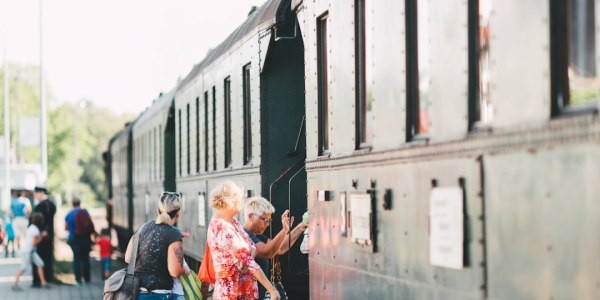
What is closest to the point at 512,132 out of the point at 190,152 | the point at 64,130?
the point at 190,152

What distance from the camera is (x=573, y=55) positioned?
4512mm

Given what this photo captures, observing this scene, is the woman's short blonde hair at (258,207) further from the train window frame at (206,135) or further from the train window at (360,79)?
the train window frame at (206,135)

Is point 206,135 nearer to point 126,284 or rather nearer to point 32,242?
point 32,242

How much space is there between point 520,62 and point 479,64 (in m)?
0.66

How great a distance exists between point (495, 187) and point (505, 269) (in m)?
0.38

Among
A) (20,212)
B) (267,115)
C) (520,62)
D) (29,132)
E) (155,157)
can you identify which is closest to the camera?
(520,62)

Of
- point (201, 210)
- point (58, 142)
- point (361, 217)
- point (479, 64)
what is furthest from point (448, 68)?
point (58, 142)

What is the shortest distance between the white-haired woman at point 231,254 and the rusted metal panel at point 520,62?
10.6 feet

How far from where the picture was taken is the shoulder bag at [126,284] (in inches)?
340

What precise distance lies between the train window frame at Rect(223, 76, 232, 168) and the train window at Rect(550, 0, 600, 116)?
978cm

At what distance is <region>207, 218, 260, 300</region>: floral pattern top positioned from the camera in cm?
798

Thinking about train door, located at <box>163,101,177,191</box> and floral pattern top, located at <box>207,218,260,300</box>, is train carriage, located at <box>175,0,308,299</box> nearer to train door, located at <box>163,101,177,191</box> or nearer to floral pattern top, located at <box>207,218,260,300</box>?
floral pattern top, located at <box>207,218,260,300</box>

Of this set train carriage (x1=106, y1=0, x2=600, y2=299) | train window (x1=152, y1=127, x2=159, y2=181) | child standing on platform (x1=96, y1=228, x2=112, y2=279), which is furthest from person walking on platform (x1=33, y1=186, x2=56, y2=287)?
train carriage (x1=106, y1=0, x2=600, y2=299)

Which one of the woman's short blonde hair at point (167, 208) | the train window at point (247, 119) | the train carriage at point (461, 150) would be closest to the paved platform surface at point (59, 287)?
the train window at point (247, 119)
